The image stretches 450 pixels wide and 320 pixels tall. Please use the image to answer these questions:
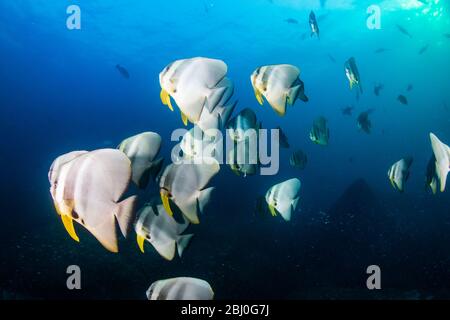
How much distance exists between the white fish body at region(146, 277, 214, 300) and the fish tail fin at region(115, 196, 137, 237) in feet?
3.03

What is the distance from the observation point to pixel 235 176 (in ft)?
59.6

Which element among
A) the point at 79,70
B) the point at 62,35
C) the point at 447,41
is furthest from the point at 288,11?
the point at 79,70

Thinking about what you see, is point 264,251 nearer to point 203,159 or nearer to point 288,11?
point 203,159

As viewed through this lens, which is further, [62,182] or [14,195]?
[14,195]

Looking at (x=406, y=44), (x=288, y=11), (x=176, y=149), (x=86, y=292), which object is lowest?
(x=86, y=292)

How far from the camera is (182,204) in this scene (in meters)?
2.57

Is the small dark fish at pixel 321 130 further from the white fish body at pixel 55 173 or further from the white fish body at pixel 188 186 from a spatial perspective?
the white fish body at pixel 55 173

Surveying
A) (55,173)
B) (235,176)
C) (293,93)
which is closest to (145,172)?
(55,173)

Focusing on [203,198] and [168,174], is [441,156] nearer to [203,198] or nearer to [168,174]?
[203,198]

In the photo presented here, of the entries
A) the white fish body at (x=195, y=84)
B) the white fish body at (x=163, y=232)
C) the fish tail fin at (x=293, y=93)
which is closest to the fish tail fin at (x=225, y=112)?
the white fish body at (x=195, y=84)

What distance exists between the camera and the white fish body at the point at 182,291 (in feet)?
8.64
